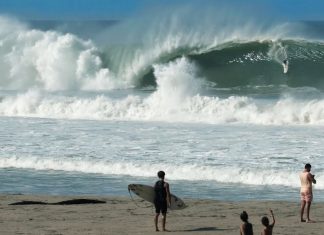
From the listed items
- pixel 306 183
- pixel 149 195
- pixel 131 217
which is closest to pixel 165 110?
pixel 149 195

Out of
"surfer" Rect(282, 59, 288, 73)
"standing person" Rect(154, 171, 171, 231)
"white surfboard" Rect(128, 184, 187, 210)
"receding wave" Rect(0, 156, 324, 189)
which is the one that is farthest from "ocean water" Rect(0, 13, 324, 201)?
"standing person" Rect(154, 171, 171, 231)

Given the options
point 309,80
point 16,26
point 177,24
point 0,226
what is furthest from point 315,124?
point 16,26

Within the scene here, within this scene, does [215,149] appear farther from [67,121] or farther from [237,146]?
[67,121]

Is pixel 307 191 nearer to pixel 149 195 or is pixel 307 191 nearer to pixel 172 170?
pixel 149 195

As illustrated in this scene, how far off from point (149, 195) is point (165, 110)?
44.4 ft

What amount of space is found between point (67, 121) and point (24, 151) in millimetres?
6255

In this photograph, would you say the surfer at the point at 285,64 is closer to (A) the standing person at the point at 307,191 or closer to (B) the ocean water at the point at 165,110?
(B) the ocean water at the point at 165,110

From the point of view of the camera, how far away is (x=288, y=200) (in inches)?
532

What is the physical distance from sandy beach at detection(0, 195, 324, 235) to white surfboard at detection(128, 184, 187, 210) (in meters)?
0.13

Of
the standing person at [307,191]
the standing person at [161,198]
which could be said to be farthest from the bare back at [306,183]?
the standing person at [161,198]

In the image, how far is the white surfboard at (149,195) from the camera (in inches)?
484

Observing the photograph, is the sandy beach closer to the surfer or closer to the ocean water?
the ocean water

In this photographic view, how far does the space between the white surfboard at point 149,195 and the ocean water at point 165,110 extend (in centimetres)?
162

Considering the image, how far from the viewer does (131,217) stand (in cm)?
1205
